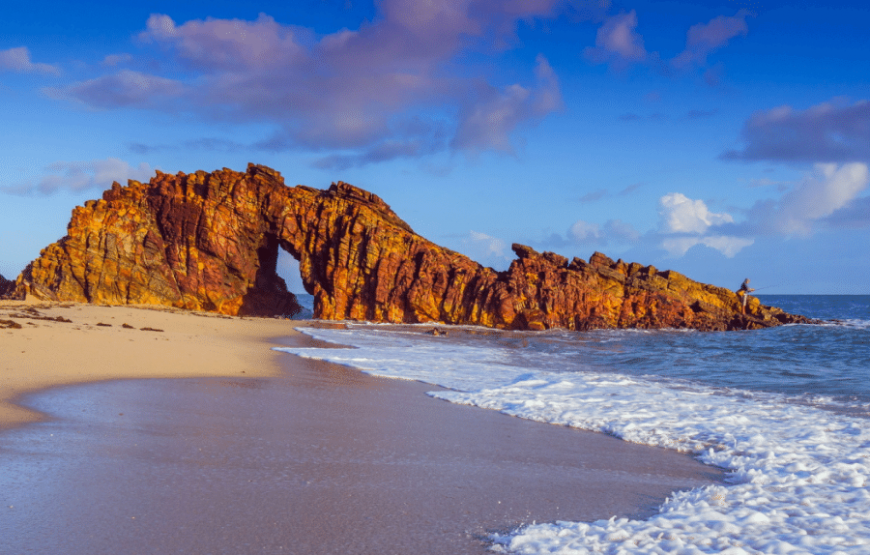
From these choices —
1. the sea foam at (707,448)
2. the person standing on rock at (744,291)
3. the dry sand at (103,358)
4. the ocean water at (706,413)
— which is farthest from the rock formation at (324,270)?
the sea foam at (707,448)

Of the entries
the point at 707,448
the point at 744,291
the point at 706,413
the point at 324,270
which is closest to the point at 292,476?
the point at 707,448

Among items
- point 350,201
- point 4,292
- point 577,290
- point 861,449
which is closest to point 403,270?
point 350,201

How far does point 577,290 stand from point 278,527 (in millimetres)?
29772

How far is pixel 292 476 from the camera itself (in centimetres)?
502

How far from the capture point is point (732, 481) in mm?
5586

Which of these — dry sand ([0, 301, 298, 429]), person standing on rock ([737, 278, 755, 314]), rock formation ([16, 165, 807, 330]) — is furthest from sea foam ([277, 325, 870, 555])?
person standing on rock ([737, 278, 755, 314])

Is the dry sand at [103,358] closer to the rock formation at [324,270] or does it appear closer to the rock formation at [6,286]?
the rock formation at [324,270]

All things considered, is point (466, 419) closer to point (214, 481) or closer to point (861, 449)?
point (214, 481)

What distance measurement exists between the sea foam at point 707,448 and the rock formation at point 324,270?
58.8 ft

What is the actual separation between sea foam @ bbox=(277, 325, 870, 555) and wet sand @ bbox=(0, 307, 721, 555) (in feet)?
1.24

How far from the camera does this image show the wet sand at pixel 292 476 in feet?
12.4

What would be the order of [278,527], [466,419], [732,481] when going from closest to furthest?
[278,527]
[732,481]
[466,419]

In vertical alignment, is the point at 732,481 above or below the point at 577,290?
below

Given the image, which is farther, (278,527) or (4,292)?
(4,292)
